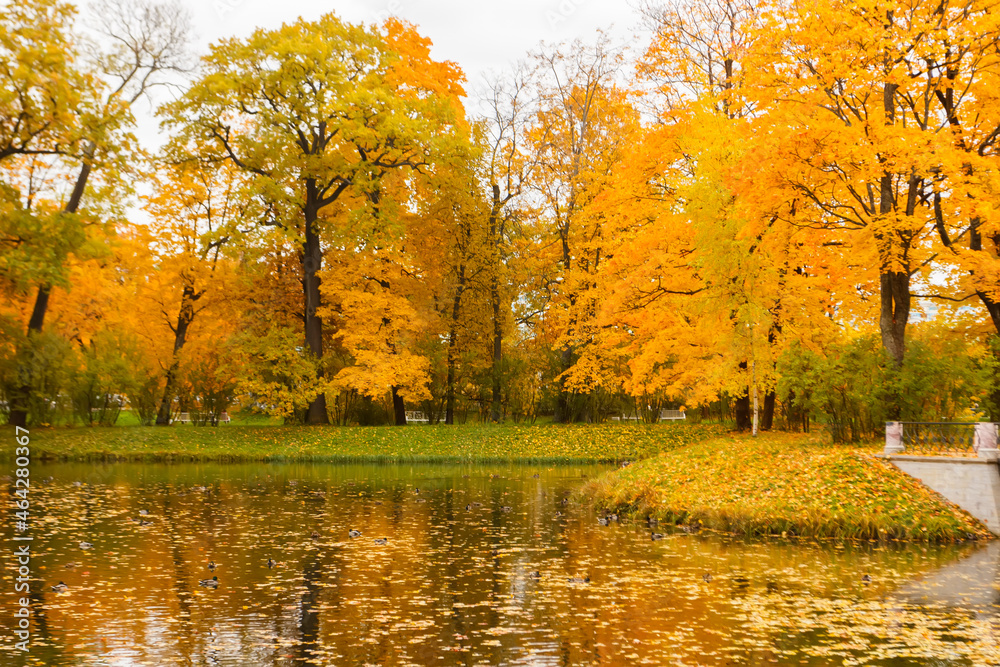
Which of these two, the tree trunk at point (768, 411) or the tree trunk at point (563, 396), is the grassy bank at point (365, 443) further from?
the tree trunk at point (563, 396)

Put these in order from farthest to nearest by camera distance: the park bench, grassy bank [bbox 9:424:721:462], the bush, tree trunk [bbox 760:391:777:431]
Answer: the park bench, grassy bank [bbox 9:424:721:462], tree trunk [bbox 760:391:777:431], the bush

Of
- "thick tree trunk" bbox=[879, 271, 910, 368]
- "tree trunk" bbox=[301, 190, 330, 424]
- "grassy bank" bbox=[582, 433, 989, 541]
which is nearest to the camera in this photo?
"grassy bank" bbox=[582, 433, 989, 541]

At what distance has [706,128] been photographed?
27.4m

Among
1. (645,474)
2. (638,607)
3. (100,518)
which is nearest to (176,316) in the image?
(100,518)

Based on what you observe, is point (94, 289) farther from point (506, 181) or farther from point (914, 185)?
point (914, 185)

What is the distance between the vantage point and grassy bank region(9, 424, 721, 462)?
2978 cm

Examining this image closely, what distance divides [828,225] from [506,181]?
1998cm

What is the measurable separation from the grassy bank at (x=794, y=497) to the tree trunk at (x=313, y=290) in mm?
18851

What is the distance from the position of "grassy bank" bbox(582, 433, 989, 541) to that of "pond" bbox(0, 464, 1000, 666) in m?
0.77

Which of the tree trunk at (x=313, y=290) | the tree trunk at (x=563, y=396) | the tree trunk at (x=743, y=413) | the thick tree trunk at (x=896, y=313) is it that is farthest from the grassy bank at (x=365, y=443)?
the thick tree trunk at (x=896, y=313)

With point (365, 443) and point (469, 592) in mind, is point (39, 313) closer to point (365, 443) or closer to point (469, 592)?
point (365, 443)

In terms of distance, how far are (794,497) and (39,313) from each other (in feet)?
95.6

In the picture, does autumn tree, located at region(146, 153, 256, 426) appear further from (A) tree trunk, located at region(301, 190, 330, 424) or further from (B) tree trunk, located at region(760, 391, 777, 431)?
(B) tree trunk, located at region(760, 391, 777, 431)

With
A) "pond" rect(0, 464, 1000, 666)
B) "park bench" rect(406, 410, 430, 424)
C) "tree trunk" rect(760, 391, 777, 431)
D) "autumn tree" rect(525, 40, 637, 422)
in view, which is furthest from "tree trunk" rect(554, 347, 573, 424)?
"pond" rect(0, 464, 1000, 666)
